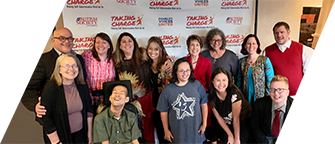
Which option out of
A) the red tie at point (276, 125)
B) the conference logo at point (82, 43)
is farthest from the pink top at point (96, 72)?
the red tie at point (276, 125)

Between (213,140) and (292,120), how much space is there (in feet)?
→ 3.49

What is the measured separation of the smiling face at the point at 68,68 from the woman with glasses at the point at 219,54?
6.13 ft

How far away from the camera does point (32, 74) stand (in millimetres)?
2176

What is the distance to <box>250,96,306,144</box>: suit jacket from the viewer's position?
6.72ft

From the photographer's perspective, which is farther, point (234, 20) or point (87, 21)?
point (234, 20)

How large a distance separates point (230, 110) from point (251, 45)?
0.99m

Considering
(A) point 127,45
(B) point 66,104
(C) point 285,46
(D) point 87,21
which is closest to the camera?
(B) point 66,104

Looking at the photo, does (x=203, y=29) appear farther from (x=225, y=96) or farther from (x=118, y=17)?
(x=118, y=17)

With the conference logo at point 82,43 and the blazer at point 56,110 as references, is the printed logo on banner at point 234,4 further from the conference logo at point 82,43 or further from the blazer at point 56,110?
the blazer at point 56,110

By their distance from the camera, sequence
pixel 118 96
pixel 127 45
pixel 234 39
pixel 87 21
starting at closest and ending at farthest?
1. pixel 118 96
2. pixel 127 45
3. pixel 87 21
4. pixel 234 39

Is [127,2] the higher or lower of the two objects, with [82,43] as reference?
higher

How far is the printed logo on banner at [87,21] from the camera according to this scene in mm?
2562

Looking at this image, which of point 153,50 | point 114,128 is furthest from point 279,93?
point 114,128

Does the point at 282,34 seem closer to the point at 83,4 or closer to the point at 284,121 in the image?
the point at 284,121
